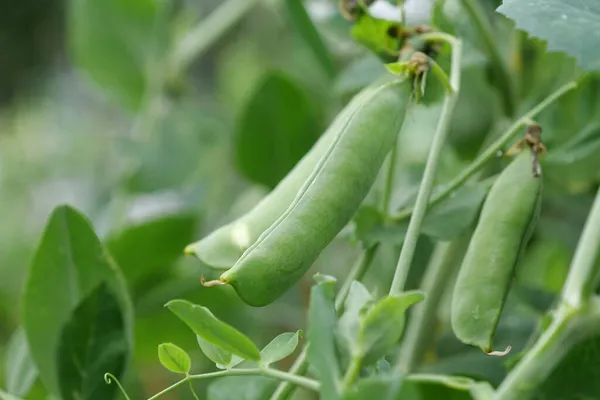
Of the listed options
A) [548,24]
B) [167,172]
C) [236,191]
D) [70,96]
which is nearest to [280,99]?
[167,172]

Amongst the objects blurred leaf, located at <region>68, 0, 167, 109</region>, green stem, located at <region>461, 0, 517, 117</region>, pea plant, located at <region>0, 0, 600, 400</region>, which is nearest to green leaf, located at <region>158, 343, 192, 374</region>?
pea plant, located at <region>0, 0, 600, 400</region>

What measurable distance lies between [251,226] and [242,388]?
0.07 m

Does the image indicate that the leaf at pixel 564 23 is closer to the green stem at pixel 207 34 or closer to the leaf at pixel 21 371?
the leaf at pixel 21 371

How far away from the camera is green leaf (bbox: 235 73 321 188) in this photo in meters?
Answer: 0.46

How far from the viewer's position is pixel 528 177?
258 millimetres

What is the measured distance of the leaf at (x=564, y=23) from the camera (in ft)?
0.80

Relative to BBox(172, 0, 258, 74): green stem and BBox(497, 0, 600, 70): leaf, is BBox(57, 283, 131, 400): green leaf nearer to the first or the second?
BBox(497, 0, 600, 70): leaf

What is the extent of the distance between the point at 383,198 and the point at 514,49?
0.58 feet

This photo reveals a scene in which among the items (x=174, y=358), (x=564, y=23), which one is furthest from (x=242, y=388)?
(x=564, y=23)

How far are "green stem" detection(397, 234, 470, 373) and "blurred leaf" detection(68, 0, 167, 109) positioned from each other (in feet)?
1.03

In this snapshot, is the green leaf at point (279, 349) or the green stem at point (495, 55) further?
the green stem at point (495, 55)

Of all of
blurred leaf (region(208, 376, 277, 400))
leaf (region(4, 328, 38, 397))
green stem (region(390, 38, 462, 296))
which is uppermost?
green stem (region(390, 38, 462, 296))

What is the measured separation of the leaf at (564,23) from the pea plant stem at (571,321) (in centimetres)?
6

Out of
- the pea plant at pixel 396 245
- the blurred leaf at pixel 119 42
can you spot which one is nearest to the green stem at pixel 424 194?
the pea plant at pixel 396 245
